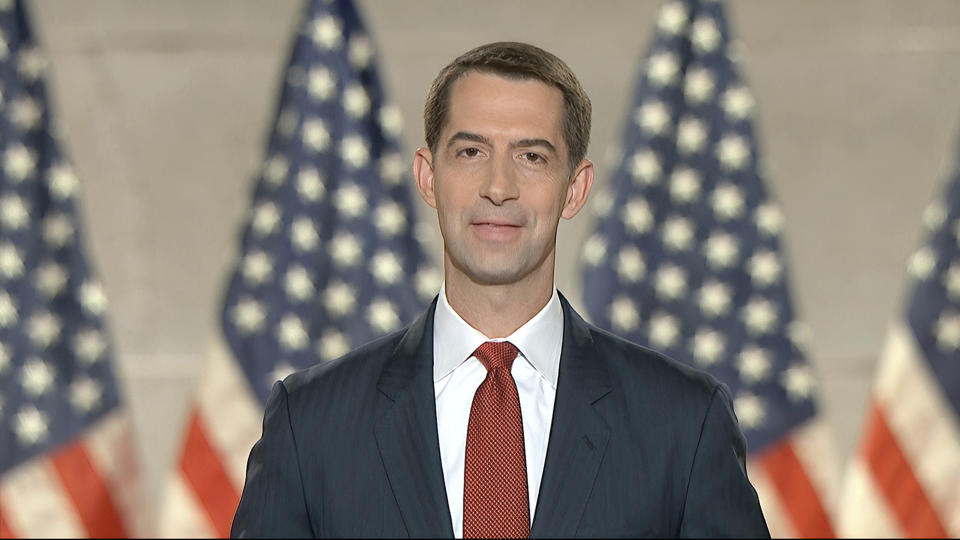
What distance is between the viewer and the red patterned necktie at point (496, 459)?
63.2 inches

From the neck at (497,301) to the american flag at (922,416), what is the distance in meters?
2.57

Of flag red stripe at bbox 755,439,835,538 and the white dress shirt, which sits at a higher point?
the white dress shirt

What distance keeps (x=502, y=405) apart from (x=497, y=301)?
14cm

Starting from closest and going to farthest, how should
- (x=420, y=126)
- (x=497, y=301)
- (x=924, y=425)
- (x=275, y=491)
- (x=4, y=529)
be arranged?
1. (x=275, y=491)
2. (x=497, y=301)
3. (x=924, y=425)
4. (x=4, y=529)
5. (x=420, y=126)

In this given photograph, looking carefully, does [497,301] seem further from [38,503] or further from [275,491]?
[38,503]

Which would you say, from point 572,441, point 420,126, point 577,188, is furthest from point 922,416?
point 572,441

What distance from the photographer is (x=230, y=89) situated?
4.56 metres

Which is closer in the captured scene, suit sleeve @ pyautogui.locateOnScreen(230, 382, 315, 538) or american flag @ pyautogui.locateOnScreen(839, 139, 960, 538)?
suit sleeve @ pyautogui.locateOnScreen(230, 382, 315, 538)

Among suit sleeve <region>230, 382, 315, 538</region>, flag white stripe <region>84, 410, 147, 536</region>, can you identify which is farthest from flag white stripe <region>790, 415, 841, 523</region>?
suit sleeve <region>230, 382, 315, 538</region>

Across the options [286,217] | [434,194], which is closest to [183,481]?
[286,217]

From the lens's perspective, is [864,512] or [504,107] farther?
[864,512]

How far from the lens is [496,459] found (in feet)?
5.44

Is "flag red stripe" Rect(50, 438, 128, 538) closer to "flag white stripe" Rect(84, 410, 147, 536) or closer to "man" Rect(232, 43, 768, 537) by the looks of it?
"flag white stripe" Rect(84, 410, 147, 536)

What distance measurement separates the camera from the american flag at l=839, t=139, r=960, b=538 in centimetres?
394
